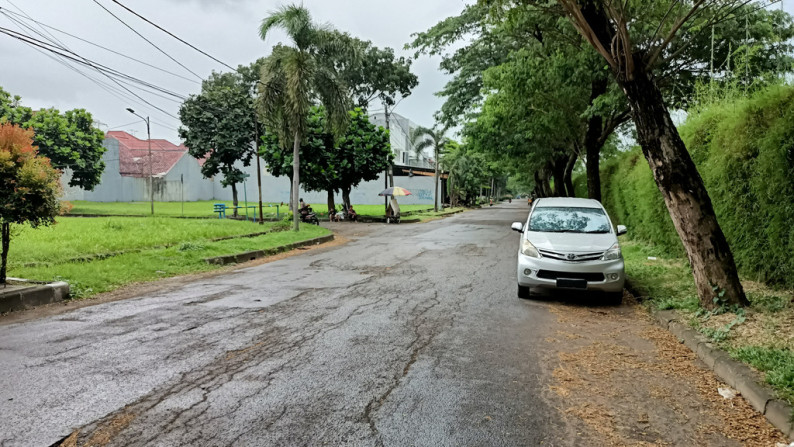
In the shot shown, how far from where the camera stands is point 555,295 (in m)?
7.86

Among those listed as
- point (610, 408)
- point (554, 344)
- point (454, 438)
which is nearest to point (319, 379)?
point (454, 438)

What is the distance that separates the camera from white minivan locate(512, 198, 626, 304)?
6.96 meters

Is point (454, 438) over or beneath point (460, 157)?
beneath

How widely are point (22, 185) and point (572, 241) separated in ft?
27.3

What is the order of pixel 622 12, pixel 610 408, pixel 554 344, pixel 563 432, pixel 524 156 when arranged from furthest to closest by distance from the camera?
pixel 524 156 < pixel 622 12 < pixel 554 344 < pixel 610 408 < pixel 563 432

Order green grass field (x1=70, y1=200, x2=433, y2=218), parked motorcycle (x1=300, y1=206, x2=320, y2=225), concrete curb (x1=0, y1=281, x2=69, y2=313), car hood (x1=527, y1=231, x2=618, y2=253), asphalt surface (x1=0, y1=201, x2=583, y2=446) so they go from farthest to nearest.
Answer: green grass field (x1=70, y1=200, x2=433, y2=218), parked motorcycle (x1=300, y1=206, x2=320, y2=225), car hood (x1=527, y1=231, x2=618, y2=253), concrete curb (x1=0, y1=281, x2=69, y2=313), asphalt surface (x1=0, y1=201, x2=583, y2=446)

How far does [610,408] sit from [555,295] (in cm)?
436

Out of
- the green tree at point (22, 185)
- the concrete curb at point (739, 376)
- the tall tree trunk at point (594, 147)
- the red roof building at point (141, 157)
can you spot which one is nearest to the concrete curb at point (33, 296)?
the green tree at point (22, 185)

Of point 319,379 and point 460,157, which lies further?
point 460,157

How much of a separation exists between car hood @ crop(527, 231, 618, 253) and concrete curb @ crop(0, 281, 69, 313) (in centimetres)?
744

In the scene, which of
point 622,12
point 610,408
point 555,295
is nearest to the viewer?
point 610,408

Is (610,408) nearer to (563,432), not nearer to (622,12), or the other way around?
(563,432)

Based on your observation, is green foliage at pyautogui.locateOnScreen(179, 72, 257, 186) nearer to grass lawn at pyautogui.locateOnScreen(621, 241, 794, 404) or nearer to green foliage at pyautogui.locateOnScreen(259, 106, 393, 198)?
green foliage at pyautogui.locateOnScreen(259, 106, 393, 198)

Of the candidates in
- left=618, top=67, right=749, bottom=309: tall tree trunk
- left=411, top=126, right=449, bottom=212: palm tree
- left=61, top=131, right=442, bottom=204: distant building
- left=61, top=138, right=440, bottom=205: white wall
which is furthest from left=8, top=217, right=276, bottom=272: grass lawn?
left=61, top=131, right=442, bottom=204: distant building
